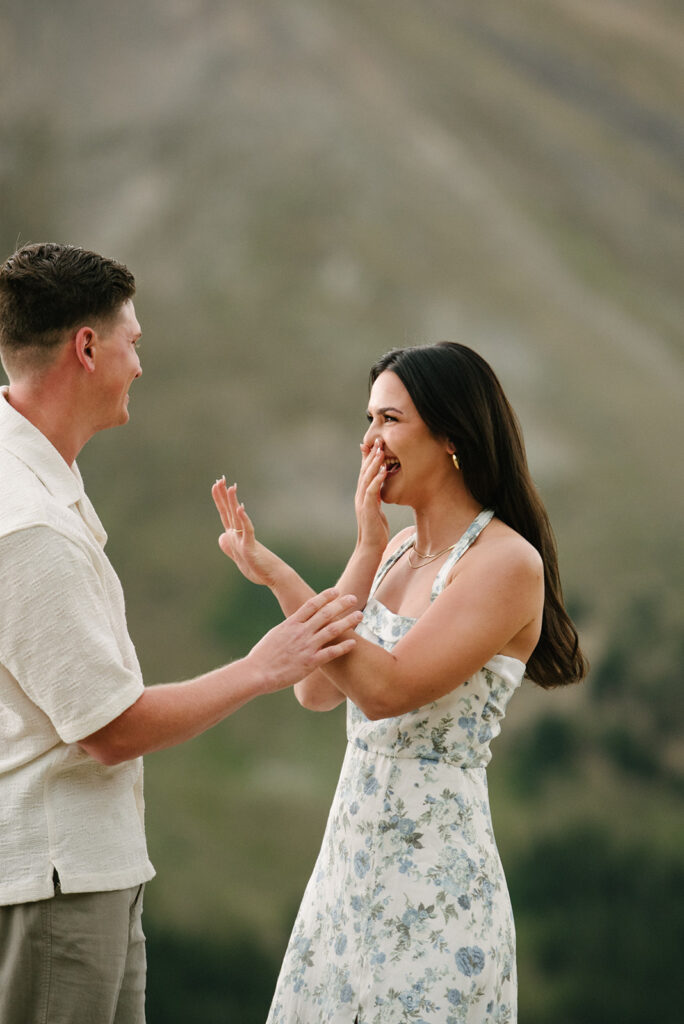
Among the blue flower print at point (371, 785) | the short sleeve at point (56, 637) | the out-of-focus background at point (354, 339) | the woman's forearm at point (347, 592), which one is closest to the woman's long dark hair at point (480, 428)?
the woman's forearm at point (347, 592)

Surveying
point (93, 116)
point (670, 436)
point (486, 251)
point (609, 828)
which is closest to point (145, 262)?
point (93, 116)

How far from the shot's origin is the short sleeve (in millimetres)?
1532

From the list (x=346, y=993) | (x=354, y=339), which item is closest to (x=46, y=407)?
(x=346, y=993)

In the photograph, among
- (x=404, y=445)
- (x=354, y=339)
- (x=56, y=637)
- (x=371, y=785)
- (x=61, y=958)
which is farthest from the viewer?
(x=354, y=339)

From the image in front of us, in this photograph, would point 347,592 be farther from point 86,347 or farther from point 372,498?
point 86,347

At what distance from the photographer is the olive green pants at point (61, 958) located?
5.33ft

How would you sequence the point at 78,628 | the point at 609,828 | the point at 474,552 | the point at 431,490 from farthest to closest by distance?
the point at 609,828 → the point at 431,490 → the point at 474,552 → the point at 78,628

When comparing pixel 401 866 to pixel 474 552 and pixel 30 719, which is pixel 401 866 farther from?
pixel 30 719

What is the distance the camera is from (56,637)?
60.4 inches

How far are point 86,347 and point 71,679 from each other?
1.85 ft

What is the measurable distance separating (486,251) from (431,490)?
1479mm

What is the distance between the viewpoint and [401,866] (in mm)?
1786

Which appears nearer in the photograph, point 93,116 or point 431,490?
point 431,490

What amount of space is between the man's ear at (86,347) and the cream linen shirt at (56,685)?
0.14 m
